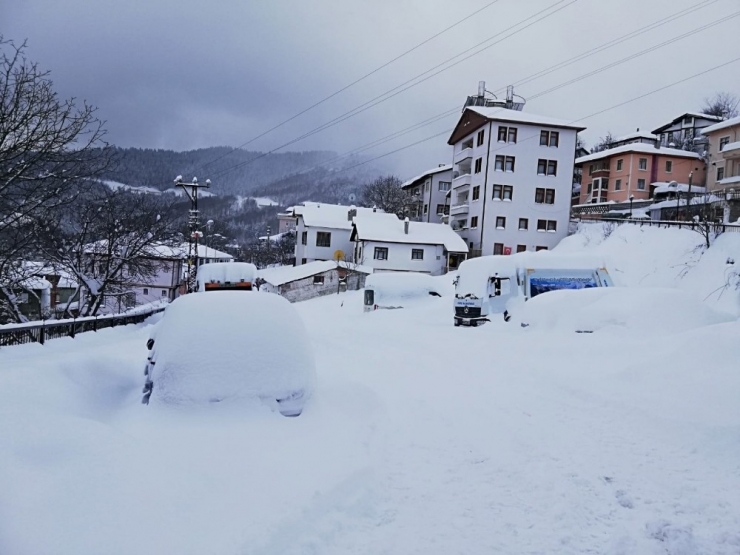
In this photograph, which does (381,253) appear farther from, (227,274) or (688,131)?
(688,131)

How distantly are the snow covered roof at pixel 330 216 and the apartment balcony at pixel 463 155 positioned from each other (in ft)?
28.2

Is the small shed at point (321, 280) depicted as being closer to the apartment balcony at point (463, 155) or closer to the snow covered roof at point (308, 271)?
the snow covered roof at point (308, 271)

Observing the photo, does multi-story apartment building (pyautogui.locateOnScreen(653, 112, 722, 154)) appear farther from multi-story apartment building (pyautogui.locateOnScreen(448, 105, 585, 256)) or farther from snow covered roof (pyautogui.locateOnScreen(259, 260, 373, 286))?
snow covered roof (pyautogui.locateOnScreen(259, 260, 373, 286))

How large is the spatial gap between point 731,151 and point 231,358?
49.1 meters

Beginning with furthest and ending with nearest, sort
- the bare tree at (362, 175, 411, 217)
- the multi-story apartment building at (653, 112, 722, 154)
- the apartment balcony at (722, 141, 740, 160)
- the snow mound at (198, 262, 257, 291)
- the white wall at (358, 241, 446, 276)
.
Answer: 1. the bare tree at (362, 175, 411, 217)
2. the multi-story apartment building at (653, 112, 722, 154)
3. the white wall at (358, 241, 446, 276)
4. the apartment balcony at (722, 141, 740, 160)
5. the snow mound at (198, 262, 257, 291)

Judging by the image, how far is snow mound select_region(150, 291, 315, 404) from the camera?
18.4 ft

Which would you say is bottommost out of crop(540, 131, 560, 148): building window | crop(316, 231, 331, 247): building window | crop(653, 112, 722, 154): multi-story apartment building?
crop(316, 231, 331, 247): building window

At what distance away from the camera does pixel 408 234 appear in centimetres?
4675

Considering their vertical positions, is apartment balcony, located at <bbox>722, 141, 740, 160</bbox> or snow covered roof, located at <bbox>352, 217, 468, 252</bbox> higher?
apartment balcony, located at <bbox>722, 141, 740, 160</bbox>

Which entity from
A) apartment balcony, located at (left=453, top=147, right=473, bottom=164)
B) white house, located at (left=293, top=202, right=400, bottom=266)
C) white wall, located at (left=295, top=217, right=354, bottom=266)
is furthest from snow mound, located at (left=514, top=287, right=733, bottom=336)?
white wall, located at (left=295, top=217, right=354, bottom=266)

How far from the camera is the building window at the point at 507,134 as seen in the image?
1724 inches

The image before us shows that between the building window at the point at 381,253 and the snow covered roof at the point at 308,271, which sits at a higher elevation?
the building window at the point at 381,253

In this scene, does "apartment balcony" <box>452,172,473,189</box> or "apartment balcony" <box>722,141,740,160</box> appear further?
"apartment balcony" <box>452,172,473,189</box>

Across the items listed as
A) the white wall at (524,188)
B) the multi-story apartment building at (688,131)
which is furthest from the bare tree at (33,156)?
the multi-story apartment building at (688,131)
